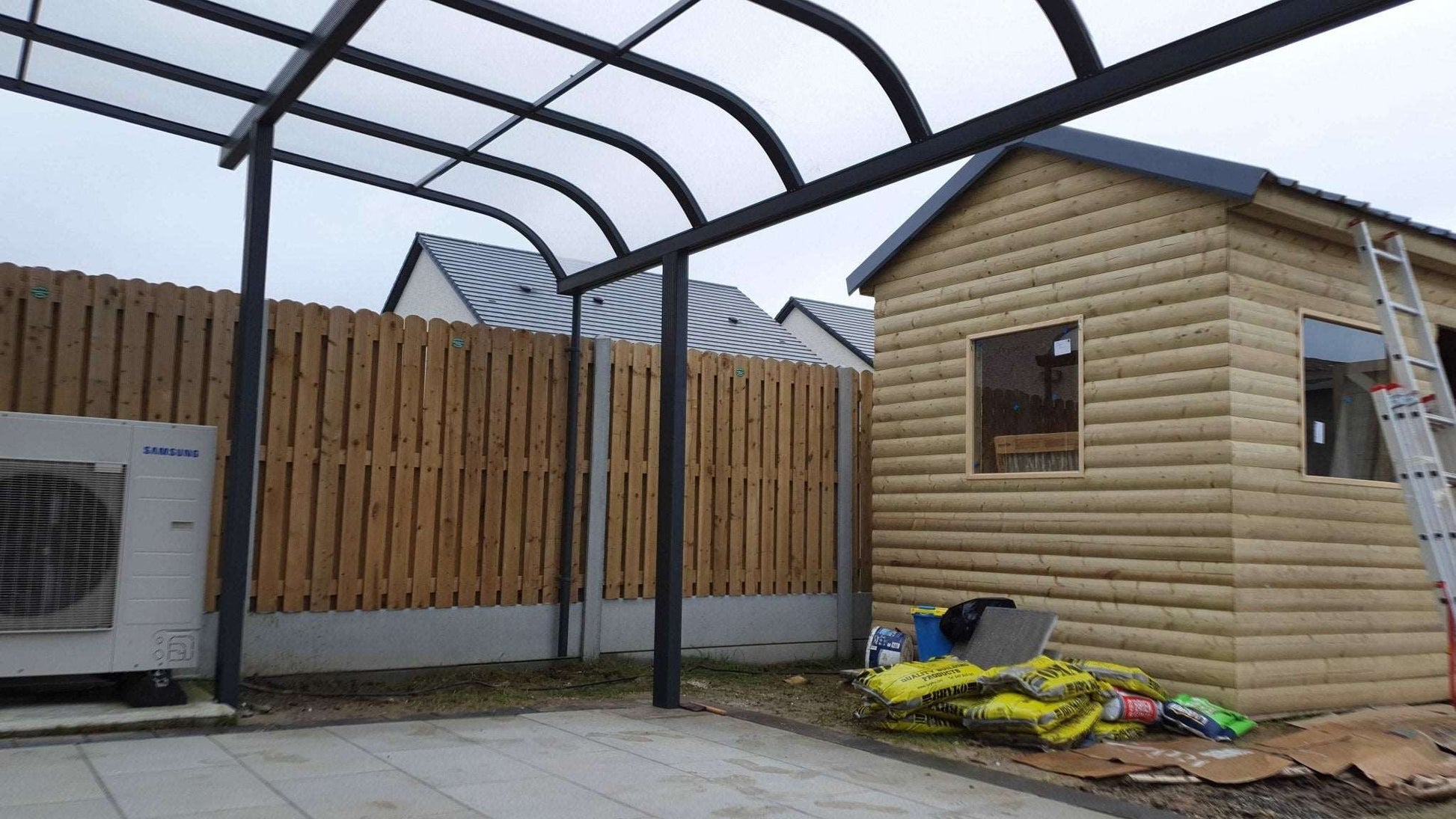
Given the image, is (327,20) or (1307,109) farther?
(1307,109)

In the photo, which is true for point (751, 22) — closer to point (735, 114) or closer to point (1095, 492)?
point (735, 114)

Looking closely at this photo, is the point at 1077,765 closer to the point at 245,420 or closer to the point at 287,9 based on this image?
the point at 245,420

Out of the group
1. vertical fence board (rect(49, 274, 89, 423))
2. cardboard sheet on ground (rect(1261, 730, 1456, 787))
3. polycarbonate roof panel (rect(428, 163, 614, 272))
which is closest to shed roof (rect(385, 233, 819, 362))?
polycarbonate roof panel (rect(428, 163, 614, 272))

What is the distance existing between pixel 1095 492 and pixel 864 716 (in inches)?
90.3

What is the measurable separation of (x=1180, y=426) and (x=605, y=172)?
3.95 meters

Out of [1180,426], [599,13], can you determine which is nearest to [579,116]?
[599,13]

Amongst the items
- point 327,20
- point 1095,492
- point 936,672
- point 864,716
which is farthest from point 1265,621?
point 327,20

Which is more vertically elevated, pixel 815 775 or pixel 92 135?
pixel 92 135

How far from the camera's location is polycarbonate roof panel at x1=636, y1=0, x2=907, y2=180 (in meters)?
4.89

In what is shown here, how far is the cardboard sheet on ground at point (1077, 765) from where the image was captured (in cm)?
488

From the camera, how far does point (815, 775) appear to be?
15.4 ft

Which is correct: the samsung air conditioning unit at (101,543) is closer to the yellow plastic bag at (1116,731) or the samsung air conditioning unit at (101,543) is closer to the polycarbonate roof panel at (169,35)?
the polycarbonate roof panel at (169,35)

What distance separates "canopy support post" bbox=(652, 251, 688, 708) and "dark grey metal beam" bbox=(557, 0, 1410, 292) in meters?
0.34

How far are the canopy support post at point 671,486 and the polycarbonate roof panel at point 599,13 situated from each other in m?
1.81
